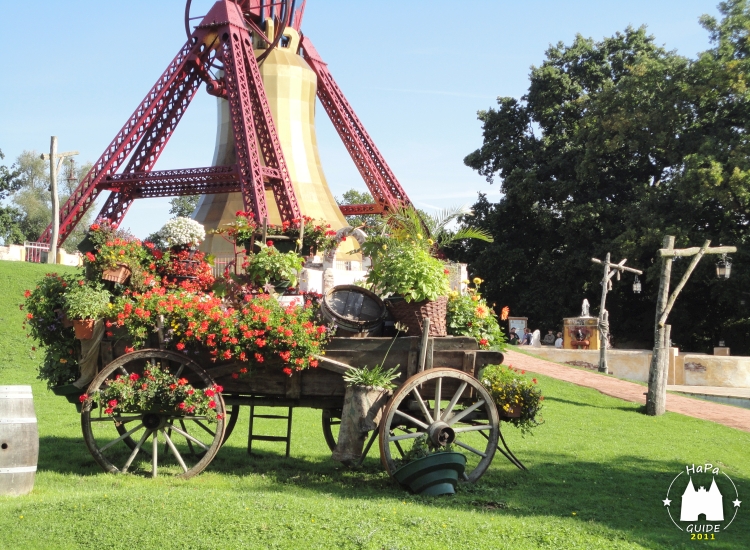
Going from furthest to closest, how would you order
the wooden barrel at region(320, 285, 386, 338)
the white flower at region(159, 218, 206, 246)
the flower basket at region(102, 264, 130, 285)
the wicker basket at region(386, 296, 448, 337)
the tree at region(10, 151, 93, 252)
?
the tree at region(10, 151, 93, 252) < the white flower at region(159, 218, 206, 246) < the flower basket at region(102, 264, 130, 285) < the wooden barrel at region(320, 285, 386, 338) < the wicker basket at region(386, 296, 448, 337)

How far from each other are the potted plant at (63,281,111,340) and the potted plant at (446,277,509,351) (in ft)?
12.0

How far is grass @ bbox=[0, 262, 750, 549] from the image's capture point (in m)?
6.25

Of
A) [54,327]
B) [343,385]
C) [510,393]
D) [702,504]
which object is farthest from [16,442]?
[702,504]

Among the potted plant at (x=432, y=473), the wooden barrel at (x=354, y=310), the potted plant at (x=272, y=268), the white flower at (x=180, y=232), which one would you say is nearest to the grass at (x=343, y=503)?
the potted plant at (x=432, y=473)

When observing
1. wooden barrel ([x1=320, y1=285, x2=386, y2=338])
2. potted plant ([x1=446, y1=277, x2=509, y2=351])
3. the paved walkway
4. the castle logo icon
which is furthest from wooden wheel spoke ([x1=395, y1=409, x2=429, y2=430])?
the paved walkway

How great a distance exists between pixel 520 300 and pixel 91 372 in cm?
3464

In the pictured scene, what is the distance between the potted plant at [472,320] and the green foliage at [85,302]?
3658 mm

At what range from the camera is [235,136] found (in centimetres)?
3378

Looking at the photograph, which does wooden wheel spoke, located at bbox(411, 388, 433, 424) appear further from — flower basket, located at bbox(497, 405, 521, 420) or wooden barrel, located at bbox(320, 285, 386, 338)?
flower basket, located at bbox(497, 405, 521, 420)

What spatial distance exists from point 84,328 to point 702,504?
6730mm

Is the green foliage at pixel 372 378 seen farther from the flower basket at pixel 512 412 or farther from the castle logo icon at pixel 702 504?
the castle logo icon at pixel 702 504

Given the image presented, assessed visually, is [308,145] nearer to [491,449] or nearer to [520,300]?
[520,300]

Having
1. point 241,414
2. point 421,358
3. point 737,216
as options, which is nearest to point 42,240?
point 241,414

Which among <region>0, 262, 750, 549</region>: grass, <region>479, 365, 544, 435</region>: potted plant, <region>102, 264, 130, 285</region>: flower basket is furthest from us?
<region>102, 264, 130, 285</region>: flower basket
